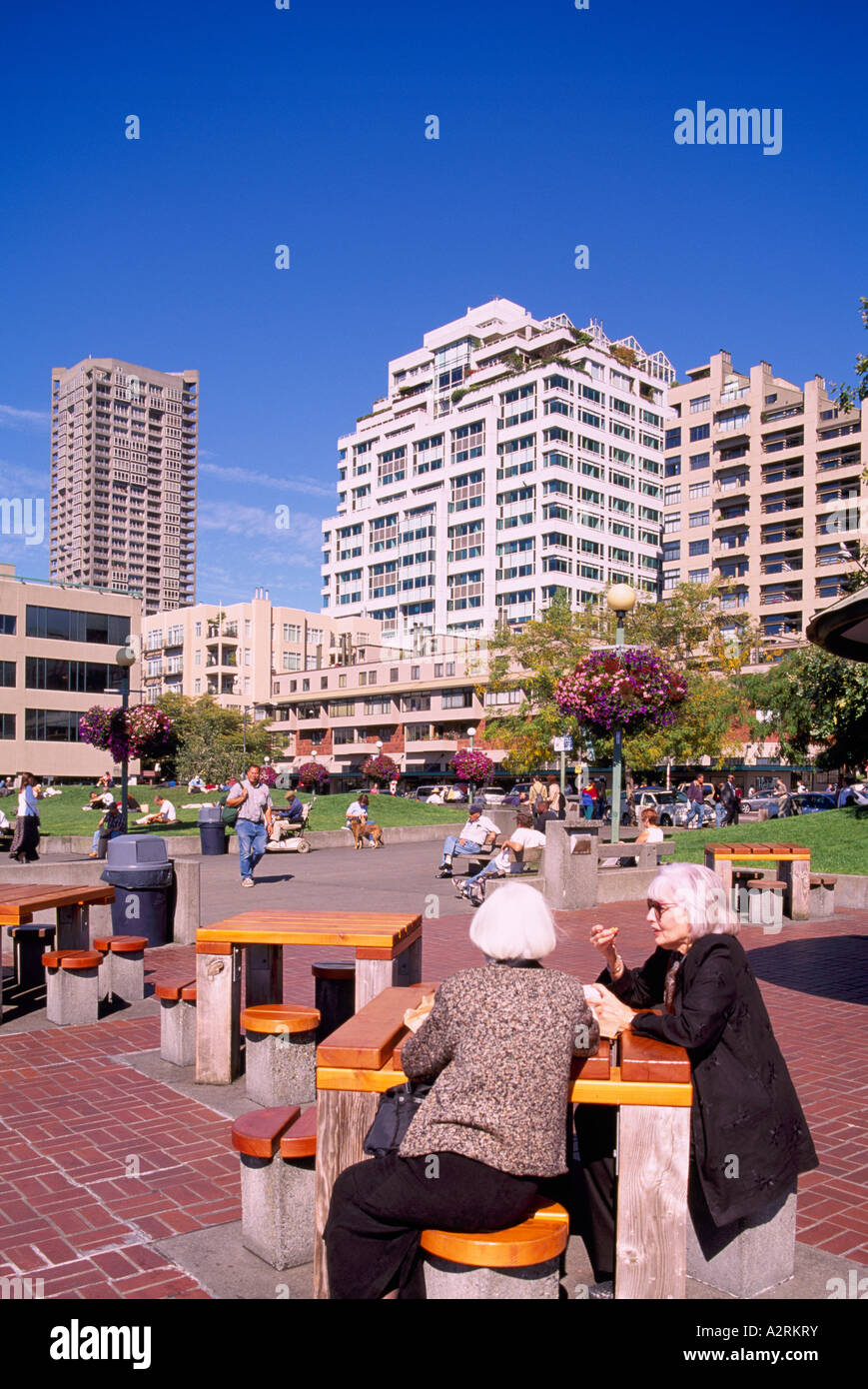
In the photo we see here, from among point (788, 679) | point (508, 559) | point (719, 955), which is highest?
point (508, 559)

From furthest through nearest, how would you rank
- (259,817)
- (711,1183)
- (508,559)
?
1. (508,559)
2. (259,817)
3. (711,1183)

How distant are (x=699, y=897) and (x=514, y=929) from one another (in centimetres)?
84

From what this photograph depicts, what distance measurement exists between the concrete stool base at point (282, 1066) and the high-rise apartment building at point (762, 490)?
68362 mm

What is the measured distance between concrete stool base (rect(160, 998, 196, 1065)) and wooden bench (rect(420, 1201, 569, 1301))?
344cm

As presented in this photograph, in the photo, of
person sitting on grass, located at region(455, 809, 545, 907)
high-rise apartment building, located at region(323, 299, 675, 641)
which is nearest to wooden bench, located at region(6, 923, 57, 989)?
person sitting on grass, located at region(455, 809, 545, 907)

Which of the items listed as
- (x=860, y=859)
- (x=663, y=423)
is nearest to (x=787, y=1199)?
(x=860, y=859)

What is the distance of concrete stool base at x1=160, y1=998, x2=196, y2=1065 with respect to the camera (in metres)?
5.84

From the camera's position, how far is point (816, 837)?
1805cm

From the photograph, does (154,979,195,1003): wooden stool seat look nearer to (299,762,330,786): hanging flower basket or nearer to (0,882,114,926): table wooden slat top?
(0,882,114,926): table wooden slat top

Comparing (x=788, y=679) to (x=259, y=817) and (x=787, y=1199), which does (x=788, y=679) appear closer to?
(x=259, y=817)

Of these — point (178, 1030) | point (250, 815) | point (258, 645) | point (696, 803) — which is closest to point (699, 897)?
point (178, 1030)

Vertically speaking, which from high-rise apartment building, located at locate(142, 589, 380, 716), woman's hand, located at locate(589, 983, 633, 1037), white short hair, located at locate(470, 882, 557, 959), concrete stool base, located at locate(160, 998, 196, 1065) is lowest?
concrete stool base, located at locate(160, 998, 196, 1065)

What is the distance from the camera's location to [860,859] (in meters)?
15.6
